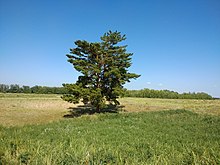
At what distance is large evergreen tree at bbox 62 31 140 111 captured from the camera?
21.1m

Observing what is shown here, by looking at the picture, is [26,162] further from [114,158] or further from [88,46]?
[88,46]

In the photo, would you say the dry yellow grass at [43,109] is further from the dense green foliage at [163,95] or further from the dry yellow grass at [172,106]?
the dense green foliage at [163,95]

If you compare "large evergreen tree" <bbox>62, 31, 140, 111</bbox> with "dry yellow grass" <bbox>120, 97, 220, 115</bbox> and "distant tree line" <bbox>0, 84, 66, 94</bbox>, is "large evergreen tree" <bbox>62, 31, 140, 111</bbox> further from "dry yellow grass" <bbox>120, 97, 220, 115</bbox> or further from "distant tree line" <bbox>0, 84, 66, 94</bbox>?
"distant tree line" <bbox>0, 84, 66, 94</bbox>

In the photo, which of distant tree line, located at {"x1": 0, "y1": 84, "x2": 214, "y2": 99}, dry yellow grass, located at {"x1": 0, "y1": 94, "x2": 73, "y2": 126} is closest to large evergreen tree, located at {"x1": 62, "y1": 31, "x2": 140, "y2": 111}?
dry yellow grass, located at {"x1": 0, "y1": 94, "x2": 73, "y2": 126}

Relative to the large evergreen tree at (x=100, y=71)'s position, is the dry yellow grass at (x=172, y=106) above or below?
below

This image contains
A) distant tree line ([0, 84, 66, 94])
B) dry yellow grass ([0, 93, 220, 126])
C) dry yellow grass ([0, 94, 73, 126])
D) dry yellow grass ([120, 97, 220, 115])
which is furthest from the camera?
distant tree line ([0, 84, 66, 94])

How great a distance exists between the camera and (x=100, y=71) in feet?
72.3

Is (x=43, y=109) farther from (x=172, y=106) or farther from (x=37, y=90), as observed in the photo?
(x=37, y=90)

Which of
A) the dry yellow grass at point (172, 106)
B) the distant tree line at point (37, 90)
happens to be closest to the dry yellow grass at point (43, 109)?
the dry yellow grass at point (172, 106)

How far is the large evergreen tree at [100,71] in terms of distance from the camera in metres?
21.1

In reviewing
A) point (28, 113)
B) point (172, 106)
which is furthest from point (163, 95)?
point (28, 113)

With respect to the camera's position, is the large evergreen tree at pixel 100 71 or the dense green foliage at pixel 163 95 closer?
the large evergreen tree at pixel 100 71

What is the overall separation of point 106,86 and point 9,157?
65.1 feet

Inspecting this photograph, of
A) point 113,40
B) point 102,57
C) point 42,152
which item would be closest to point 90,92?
point 102,57
